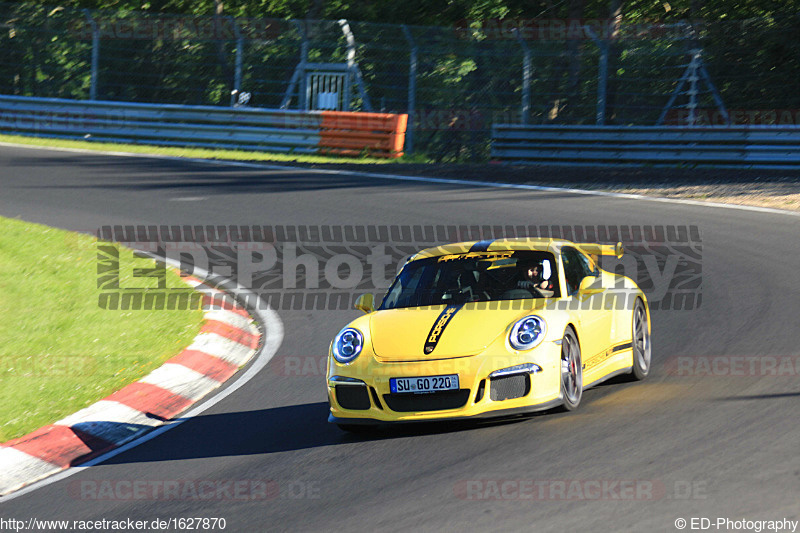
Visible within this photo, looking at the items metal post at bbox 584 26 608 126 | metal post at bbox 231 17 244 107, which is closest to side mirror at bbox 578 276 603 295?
metal post at bbox 584 26 608 126

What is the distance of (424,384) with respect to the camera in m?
6.77

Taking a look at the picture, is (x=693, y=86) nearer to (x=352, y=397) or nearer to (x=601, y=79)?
(x=601, y=79)

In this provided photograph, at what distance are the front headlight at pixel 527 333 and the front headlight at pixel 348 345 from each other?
106 cm

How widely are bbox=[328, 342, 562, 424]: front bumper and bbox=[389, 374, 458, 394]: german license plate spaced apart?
0.03m

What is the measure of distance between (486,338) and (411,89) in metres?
16.9

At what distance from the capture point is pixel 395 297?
800cm

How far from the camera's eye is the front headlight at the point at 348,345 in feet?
23.4

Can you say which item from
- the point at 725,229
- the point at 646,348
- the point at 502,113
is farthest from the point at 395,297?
the point at 502,113

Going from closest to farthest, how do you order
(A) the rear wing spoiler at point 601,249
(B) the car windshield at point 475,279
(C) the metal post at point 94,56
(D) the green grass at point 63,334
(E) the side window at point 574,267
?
(B) the car windshield at point 475,279 < (E) the side window at point 574,267 < (D) the green grass at point 63,334 < (A) the rear wing spoiler at point 601,249 < (C) the metal post at point 94,56

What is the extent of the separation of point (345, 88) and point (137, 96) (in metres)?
6.08

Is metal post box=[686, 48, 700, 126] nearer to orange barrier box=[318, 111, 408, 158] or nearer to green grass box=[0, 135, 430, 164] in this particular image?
green grass box=[0, 135, 430, 164]

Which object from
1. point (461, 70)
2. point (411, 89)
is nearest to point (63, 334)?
point (411, 89)

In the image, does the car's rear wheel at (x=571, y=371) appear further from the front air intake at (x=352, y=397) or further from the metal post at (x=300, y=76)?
the metal post at (x=300, y=76)

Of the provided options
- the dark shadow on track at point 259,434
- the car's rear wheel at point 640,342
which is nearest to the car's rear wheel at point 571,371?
the dark shadow on track at point 259,434
